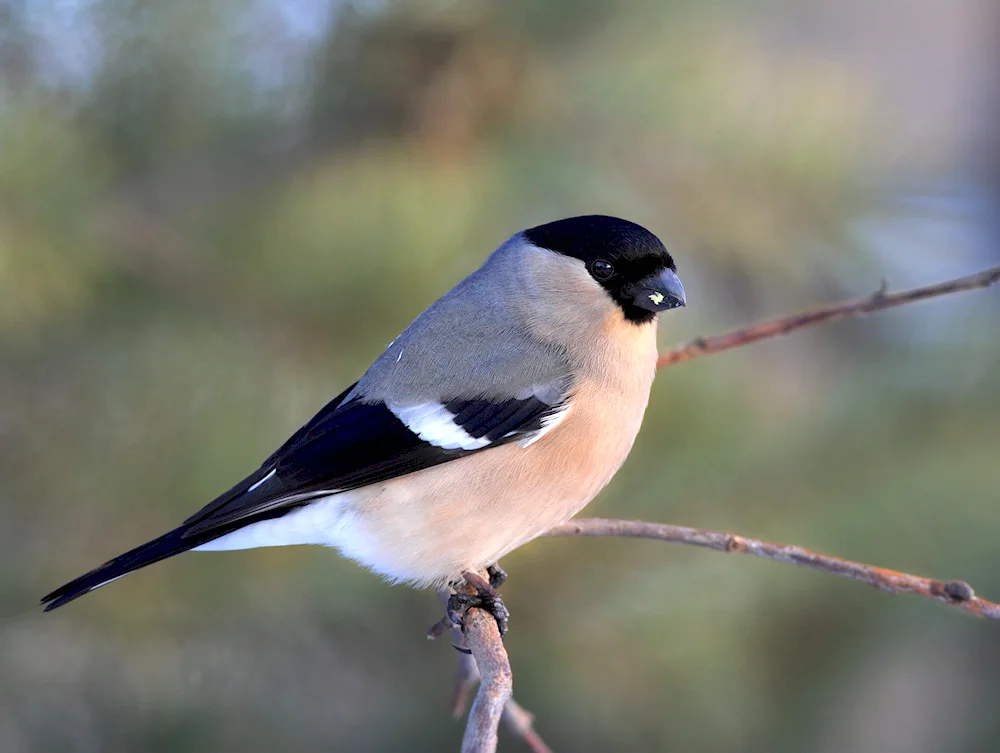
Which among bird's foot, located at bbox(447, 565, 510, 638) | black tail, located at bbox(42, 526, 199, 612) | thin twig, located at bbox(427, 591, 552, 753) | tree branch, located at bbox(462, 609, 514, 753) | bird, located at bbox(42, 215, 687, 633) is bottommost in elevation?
thin twig, located at bbox(427, 591, 552, 753)

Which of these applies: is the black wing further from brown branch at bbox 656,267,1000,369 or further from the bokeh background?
the bokeh background

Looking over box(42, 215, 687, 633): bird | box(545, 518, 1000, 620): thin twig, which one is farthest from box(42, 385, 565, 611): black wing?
box(545, 518, 1000, 620): thin twig

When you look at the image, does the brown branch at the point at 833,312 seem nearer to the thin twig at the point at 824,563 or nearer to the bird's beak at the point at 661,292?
the bird's beak at the point at 661,292

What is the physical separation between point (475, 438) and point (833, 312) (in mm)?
390

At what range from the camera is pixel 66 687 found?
1.34 metres

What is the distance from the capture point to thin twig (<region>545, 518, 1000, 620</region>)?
713mm

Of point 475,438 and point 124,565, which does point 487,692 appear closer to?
point 475,438

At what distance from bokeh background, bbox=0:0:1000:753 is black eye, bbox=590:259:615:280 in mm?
434

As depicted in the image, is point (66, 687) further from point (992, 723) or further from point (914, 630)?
point (992, 723)

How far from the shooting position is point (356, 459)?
93 centimetres

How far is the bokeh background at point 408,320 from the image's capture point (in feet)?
4.24

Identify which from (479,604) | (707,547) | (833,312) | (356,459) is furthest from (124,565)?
(833,312)

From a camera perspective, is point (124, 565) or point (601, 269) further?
point (601, 269)

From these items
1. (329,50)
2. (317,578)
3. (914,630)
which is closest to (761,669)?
(914,630)
